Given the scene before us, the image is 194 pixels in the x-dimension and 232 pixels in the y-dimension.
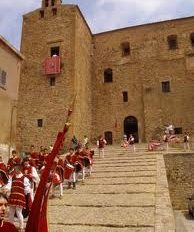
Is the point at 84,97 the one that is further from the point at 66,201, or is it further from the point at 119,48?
the point at 66,201

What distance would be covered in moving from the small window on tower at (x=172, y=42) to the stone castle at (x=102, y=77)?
3.4 inches

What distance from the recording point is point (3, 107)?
13.4 meters

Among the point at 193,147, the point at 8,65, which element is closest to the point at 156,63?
the point at 193,147

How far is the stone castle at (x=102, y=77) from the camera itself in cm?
2508

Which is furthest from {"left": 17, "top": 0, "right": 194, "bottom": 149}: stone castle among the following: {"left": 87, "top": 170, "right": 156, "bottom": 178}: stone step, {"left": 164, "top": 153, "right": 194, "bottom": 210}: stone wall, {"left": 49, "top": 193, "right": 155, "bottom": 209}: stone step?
{"left": 49, "top": 193, "right": 155, "bottom": 209}: stone step

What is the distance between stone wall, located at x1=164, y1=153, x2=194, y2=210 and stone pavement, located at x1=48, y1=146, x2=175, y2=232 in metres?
2.51

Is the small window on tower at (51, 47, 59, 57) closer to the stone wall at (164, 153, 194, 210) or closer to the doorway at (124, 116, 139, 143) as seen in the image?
the doorway at (124, 116, 139, 143)

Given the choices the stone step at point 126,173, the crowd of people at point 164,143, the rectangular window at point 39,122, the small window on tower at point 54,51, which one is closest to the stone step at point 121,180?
the stone step at point 126,173

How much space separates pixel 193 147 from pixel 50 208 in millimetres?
14855

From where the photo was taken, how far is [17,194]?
22.5ft

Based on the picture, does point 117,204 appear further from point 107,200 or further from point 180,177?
point 180,177

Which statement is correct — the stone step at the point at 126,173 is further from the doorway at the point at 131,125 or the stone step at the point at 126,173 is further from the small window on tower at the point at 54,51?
the small window on tower at the point at 54,51

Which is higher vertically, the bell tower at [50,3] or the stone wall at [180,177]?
the bell tower at [50,3]

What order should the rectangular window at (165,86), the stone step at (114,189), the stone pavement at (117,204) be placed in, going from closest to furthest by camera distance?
the stone pavement at (117,204) → the stone step at (114,189) → the rectangular window at (165,86)
